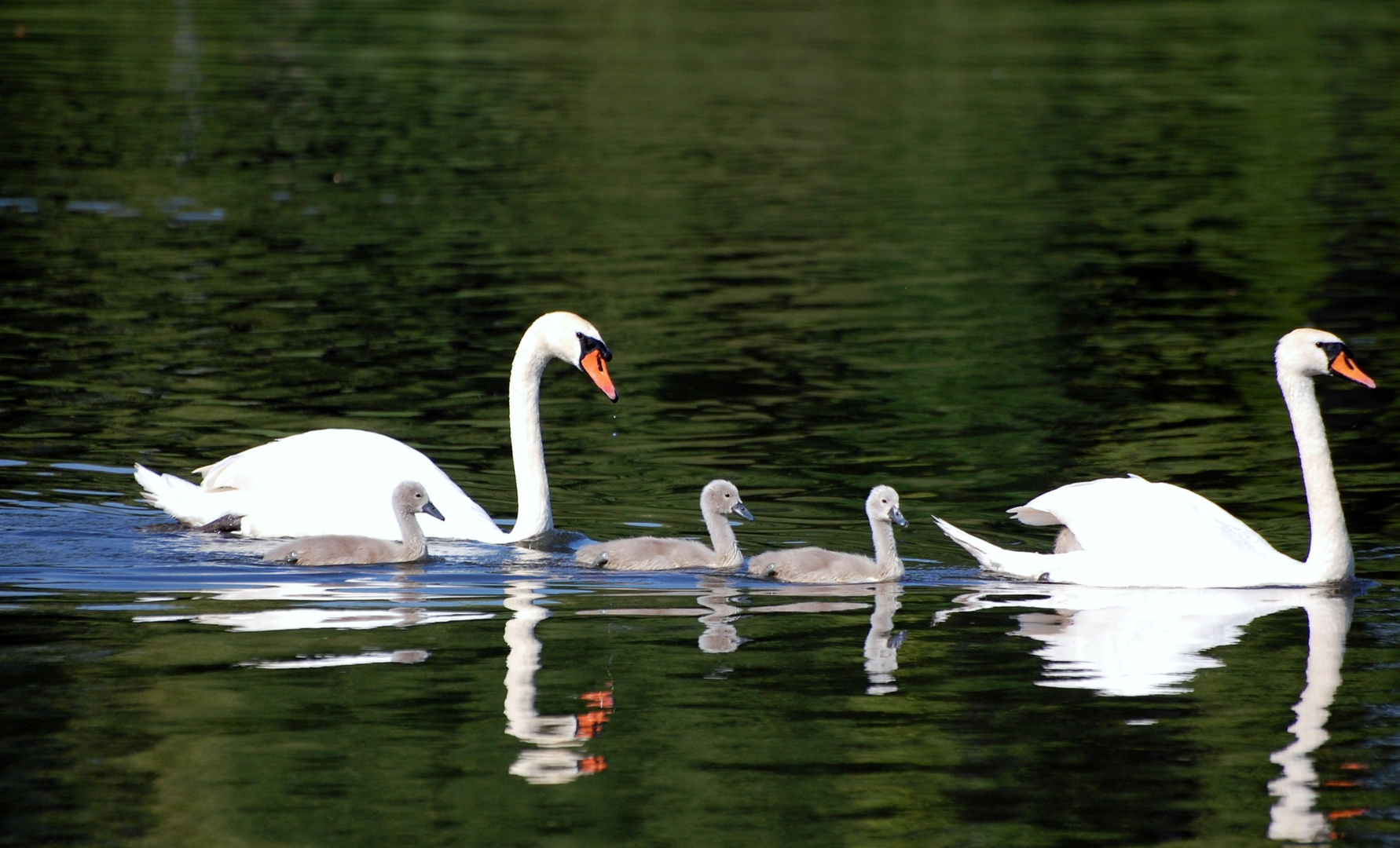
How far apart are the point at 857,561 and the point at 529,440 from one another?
2.07 m

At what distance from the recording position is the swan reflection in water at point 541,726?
6.86 meters

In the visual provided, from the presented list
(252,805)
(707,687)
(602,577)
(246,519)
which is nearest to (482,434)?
(246,519)

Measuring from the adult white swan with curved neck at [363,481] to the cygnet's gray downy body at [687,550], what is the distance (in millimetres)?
616

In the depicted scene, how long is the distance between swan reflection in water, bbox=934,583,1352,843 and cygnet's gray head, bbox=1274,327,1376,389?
3.59 ft

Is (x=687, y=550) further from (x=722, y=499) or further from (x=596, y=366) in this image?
(x=596, y=366)

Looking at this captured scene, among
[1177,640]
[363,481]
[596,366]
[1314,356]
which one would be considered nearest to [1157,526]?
[1177,640]

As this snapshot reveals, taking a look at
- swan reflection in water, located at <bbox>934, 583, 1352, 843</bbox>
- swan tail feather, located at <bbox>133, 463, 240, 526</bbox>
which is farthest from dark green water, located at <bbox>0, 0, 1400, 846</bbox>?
swan tail feather, located at <bbox>133, 463, 240, 526</bbox>

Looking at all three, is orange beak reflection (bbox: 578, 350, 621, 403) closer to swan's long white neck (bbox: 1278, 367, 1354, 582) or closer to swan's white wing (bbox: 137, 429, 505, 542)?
swan's white wing (bbox: 137, 429, 505, 542)

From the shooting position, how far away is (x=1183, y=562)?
31.9ft

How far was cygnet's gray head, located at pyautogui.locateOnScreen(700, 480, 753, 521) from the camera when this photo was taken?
10094 mm

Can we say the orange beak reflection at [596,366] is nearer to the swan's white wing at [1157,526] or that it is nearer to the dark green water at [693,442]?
the dark green water at [693,442]

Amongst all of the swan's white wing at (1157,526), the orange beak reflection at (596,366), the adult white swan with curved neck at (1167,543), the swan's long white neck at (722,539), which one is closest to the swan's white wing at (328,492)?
the orange beak reflection at (596,366)

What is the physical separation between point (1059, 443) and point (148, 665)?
683 centimetres

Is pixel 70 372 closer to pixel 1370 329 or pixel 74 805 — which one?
pixel 74 805
